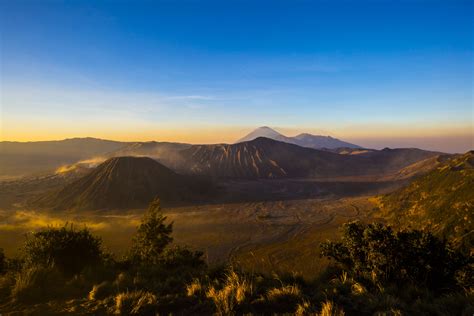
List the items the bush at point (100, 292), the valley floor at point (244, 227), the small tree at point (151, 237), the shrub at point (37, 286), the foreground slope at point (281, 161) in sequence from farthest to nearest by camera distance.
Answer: the foreground slope at point (281, 161) < the valley floor at point (244, 227) < the small tree at point (151, 237) < the shrub at point (37, 286) < the bush at point (100, 292)

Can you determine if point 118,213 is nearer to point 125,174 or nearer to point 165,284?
point 125,174

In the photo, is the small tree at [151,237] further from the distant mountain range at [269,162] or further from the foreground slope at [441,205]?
the distant mountain range at [269,162]

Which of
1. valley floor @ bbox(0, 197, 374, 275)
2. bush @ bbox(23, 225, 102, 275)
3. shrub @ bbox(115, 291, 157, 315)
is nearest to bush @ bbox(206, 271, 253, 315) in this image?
shrub @ bbox(115, 291, 157, 315)

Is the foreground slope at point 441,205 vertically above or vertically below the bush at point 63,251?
below

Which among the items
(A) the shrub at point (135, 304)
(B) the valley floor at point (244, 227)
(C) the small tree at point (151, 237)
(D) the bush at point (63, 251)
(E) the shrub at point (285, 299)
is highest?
(E) the shrub at point (285, 299)

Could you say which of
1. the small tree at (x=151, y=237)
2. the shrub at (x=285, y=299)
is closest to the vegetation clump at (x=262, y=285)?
the shrub at (x=285, y=299)

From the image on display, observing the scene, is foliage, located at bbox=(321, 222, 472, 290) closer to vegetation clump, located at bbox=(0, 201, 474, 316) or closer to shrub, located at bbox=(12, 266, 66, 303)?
vegetation clump, located at bbox=(0, 201, 474, 316)
